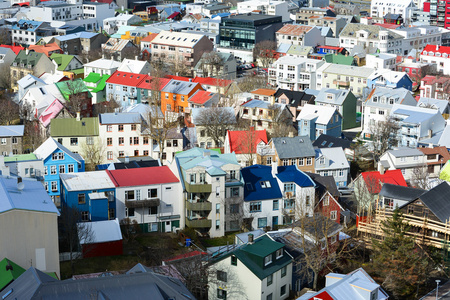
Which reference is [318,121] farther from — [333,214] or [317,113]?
[333,214]

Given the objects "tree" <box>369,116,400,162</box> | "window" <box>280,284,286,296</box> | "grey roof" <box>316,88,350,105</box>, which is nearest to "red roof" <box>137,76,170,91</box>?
"grey roof" <box>316,88,350,105</box>

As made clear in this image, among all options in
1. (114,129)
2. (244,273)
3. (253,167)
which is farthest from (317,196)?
(114,129)

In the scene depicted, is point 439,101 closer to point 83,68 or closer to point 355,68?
point 355,68

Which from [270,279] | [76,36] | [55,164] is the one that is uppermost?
[76,36]

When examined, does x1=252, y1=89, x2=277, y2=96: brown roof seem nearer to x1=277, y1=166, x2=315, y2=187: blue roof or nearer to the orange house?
the orange house

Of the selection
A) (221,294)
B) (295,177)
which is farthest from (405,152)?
(221,294)

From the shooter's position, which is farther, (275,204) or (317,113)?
(317,113)

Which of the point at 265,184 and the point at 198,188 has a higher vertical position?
the point at 198,188
